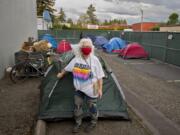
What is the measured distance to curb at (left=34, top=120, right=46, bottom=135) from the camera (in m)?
4.57

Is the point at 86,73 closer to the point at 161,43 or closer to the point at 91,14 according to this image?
the point at 161,43

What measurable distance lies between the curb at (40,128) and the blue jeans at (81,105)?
64 cm

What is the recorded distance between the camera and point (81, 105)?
4.99 meters

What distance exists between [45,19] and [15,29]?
900 inches

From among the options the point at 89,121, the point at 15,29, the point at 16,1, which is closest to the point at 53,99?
the point at 89,121

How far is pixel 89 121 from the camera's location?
527 cm

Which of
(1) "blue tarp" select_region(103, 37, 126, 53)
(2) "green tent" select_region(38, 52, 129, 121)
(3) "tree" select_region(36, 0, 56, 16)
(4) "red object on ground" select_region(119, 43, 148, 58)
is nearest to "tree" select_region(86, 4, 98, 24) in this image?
(3) "tree" select_region(36, 0, 56, 16)

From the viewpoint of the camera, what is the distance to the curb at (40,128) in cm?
457

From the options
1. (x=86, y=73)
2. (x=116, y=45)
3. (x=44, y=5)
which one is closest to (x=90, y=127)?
(x=86, y=73)

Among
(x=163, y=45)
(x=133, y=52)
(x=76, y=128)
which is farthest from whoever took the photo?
(x=133, y=52)

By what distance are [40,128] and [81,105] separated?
89 centimetres

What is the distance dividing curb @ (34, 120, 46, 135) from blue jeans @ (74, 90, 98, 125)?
0.64 m

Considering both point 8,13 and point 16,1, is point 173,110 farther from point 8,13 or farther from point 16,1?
point 16,1

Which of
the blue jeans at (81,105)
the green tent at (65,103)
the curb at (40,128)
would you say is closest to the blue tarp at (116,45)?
the green tent at (65,103)
